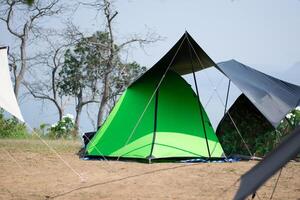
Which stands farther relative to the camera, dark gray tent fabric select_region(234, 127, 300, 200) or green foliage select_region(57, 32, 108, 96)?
green foliage select_region(57, 32, 108, 96)

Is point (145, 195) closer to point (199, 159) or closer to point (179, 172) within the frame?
point (179, 172)

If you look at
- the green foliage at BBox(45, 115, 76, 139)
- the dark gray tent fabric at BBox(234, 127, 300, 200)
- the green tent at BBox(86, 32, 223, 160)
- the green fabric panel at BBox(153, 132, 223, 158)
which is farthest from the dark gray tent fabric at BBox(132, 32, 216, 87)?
the dark gray tent fabric at BBox(234, 127, 300, 200)

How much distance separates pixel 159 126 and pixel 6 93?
252 centimetres

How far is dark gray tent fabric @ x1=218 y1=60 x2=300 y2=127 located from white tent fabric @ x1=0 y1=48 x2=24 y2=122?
3353mm

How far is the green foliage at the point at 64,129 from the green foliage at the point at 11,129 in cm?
107

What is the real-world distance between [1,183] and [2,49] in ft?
7.27

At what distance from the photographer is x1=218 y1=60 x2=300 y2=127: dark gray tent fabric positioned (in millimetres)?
7766

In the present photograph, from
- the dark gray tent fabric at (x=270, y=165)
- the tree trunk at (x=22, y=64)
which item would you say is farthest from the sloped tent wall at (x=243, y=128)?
the tree trunk at (x=22, y=64)

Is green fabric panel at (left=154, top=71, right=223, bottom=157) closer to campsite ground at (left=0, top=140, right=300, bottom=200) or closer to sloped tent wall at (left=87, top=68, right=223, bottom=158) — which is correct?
sloped tent wall at (left=87, top=68, right=223, bottom=158)

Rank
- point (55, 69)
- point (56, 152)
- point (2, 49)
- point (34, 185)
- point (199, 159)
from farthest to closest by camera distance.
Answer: point (55, 69) → point (56, 152) → point (199, 159) → point (2, 49) → point (34, 185)

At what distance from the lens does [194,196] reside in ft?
15.5

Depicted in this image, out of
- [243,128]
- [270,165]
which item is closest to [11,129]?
[243,128]

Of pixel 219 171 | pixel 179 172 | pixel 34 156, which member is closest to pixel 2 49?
pixel 34 156

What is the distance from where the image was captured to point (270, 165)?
1.99 m
